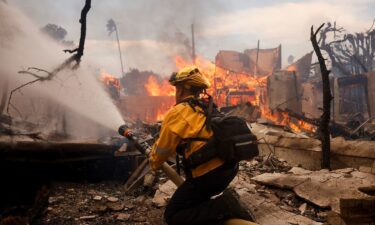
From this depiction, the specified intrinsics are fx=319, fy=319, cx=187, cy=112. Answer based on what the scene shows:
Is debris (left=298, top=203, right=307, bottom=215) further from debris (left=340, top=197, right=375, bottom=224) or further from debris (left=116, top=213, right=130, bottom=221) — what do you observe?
debris (left=116, top=213, right=130, bottom=221)

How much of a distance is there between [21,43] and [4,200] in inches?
173

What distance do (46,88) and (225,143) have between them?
28.6 ft

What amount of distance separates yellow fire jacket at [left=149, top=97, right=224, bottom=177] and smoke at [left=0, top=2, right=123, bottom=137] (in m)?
3.87

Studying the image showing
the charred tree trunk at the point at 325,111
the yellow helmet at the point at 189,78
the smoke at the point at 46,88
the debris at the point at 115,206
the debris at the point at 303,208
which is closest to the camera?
the yellow helmet at the point at 189,78

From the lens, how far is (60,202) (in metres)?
6.48

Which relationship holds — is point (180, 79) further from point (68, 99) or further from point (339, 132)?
point (339, 132)

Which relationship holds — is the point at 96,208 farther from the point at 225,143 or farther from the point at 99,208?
the point at 225,143

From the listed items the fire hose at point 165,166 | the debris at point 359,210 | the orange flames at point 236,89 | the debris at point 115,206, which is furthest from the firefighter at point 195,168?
the orange flames at point 236,89

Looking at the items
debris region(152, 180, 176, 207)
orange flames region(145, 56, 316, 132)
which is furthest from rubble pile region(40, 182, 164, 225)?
orange flames region(145, 56, 316, 132)

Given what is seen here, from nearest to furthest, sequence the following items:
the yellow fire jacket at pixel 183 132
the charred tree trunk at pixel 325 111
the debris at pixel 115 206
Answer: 1. the yellow fire jacket at pixel 183 132
2. the debris at pixel 115 206
3. the charred tree trunk at pixel 325 111

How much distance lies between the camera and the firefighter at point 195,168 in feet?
10.8

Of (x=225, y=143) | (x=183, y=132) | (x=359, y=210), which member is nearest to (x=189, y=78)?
(x=183, y=132)

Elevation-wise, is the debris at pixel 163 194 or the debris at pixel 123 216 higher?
the debris at pixel 163 194

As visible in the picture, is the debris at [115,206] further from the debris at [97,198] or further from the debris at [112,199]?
the debris at [97,198]
